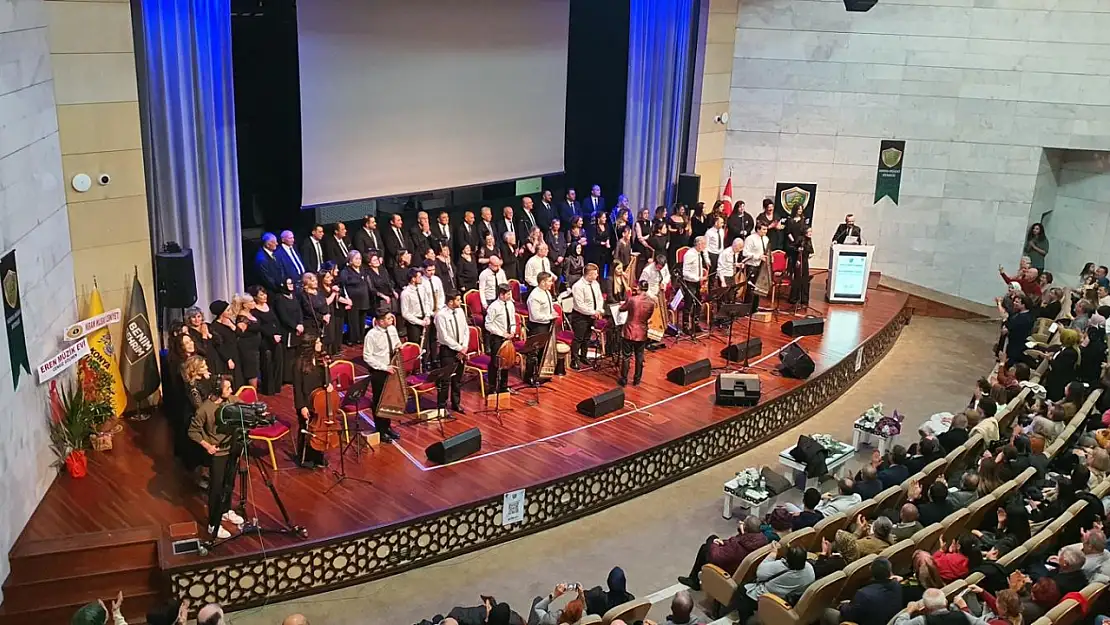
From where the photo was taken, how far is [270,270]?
11016 millimetres

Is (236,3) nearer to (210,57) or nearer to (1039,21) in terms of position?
(210,57)

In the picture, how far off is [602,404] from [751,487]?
1.91m

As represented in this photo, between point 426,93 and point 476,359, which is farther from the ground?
point 426,93

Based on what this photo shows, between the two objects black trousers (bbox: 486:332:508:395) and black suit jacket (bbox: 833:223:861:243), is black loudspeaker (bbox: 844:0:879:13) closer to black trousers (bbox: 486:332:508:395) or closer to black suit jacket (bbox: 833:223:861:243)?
black suit jacket (bbox: 833:223:861:243)

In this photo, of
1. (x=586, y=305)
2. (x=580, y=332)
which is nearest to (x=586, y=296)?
(x=586, y=305)

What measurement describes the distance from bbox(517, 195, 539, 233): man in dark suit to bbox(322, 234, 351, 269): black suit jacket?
291cm

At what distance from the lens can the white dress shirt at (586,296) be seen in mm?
11531

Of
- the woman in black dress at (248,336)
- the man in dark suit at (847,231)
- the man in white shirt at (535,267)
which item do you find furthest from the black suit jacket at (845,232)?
Result: the woman in black dress at (248,336)

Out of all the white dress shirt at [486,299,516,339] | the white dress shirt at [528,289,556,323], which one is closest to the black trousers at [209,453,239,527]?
the white dress shirt at [486,299,516,339]

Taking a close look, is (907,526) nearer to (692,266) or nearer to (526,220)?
(692,266)

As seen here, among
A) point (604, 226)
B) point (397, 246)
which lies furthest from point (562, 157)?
point (397, 246)

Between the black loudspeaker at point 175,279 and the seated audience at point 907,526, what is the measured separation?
6.84 m

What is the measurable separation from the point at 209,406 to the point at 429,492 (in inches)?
79.3

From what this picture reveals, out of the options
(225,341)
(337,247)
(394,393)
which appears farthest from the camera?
(337,247)
